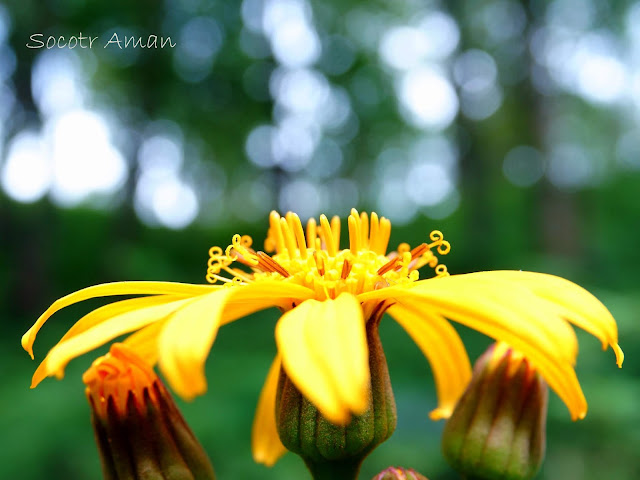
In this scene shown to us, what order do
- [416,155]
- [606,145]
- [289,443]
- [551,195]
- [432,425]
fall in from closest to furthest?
[289,443] < [432,425] < [551,195] < [416,155] < [606,145]

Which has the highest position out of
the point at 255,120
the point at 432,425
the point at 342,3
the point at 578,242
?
the point at 342,3

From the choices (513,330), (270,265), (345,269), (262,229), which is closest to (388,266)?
(345,269)

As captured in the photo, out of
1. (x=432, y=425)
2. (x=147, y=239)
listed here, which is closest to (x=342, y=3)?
(x=147, y=239)

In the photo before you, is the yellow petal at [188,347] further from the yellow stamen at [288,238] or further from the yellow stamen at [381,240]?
the yellow stamen at [381,240]

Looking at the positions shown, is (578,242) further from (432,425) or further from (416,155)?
(416,155)

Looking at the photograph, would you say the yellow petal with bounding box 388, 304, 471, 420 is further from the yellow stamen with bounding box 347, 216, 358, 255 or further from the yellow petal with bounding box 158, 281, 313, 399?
the yellow petal with bounding box 158, 281, 313, 399

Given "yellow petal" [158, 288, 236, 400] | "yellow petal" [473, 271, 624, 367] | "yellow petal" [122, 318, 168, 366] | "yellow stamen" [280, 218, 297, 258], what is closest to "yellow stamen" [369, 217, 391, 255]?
"yellow stamen" [280, 218, 297, 258]
